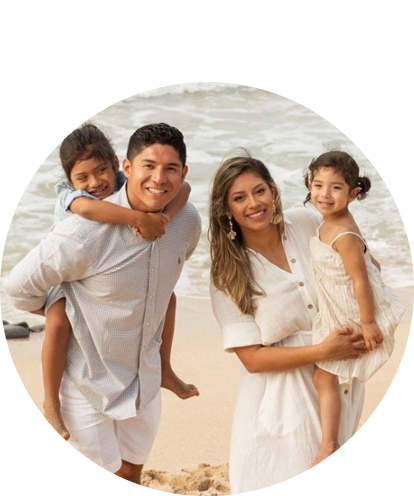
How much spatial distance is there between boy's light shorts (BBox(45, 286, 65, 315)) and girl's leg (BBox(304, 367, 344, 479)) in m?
0.94

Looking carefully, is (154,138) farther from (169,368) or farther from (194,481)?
(194,481)

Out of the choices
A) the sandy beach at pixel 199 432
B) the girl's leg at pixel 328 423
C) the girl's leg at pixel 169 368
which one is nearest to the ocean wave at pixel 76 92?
the sandy beach at pixel 199 432

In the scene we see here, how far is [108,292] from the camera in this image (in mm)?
3043

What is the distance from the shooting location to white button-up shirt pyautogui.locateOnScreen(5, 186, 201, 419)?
301 centimetres

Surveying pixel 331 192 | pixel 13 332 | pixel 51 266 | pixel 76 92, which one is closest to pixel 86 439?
pixel 51 266

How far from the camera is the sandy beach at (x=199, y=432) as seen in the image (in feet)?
14.6

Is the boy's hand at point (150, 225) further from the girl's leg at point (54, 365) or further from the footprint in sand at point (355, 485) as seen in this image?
the footprint in sand at point (355, 485)

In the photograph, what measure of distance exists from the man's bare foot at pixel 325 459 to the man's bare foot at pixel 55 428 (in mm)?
849

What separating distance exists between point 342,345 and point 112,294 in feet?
2.59

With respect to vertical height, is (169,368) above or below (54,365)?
below

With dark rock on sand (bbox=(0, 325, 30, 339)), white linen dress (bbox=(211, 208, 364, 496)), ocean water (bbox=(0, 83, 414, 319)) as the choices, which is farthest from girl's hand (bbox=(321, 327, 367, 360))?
ocean water (bbox=(0, 83, 414, 319))
